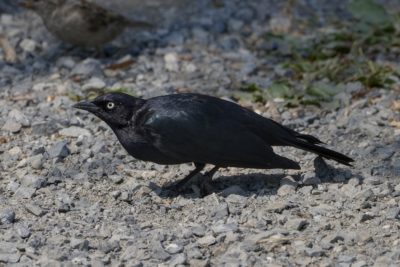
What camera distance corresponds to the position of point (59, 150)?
7027 millimetres

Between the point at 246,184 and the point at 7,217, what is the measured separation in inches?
67.8

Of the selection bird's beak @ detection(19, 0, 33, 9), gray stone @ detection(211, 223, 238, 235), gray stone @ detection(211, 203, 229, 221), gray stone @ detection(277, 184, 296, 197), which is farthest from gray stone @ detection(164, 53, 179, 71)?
gray stone @ detection(211, 223, 238, 235)

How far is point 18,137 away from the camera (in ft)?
24.2

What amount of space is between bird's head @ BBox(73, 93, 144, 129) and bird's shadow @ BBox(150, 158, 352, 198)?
1.78 feet

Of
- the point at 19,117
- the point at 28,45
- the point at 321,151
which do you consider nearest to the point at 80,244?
the point at 321,151

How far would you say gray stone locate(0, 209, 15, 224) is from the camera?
583 cm

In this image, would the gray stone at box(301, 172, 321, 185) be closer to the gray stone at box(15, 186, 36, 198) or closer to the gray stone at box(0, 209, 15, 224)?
the gray stone at box(15, 186, 36, 198)

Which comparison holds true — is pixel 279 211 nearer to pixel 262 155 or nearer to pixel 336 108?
pixel 262 155

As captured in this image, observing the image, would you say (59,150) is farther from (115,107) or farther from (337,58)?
(337,58)

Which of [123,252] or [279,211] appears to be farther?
[279,211]

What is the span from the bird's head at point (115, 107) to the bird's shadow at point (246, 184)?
1.78 feet

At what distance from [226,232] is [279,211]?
19.5 inches

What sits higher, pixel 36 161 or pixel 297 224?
pixel 297 224

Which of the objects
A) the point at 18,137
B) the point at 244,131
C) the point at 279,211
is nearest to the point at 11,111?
the point at 18,137
